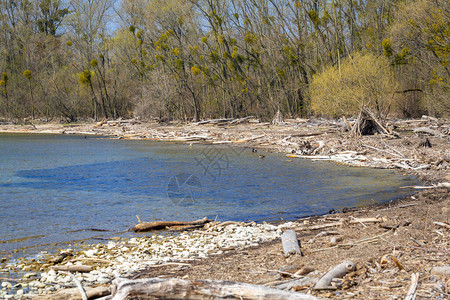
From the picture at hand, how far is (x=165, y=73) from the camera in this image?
47.4m

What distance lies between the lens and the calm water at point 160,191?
34.8 feet

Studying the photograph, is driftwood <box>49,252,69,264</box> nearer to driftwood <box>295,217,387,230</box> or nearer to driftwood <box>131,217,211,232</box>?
driftwood <box>131,217,211,232</box>

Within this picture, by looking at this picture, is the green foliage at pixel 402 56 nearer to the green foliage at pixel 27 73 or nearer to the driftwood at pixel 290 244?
the driftwood at pixel 290 244

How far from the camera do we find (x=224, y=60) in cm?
4244

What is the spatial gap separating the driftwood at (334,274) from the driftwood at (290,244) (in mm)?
Result: 1486

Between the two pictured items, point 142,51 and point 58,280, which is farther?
point 142,51

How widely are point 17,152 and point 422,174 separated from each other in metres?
23.7

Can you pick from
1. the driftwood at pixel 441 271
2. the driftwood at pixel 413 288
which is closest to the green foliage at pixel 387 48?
the driftwood at pixel 441 271

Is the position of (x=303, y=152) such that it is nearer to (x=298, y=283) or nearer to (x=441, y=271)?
(x=298, y=283)

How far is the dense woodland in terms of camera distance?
26969mm

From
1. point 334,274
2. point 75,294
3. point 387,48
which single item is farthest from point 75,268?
point 387,48

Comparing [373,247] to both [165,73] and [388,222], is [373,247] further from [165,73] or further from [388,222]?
[165,73]

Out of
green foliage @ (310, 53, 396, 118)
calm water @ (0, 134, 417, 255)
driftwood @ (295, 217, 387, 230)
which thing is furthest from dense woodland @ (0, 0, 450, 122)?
driftwood @ (295, 217, 387, 230)

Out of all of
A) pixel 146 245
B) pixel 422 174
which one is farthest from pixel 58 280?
pixel 422 174
